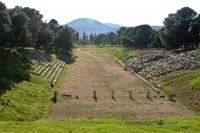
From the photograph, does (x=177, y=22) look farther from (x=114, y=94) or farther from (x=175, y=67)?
(x=114, y=94)

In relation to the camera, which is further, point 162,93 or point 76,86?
point 76,86

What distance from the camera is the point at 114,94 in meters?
50.7

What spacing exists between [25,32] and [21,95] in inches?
1231

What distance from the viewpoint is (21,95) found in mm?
42406

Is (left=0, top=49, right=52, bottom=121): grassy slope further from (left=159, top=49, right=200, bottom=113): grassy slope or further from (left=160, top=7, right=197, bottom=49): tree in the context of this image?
(left=160, top=7, right=197, bottom=49): tree

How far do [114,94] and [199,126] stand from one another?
21174 millimetres

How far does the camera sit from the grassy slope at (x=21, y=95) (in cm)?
3553

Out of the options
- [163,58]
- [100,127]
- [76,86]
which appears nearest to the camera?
[100,127]

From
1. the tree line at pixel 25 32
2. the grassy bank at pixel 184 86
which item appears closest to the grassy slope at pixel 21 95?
the tree line at pixel 25 32

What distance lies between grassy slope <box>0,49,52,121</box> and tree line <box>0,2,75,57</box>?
246 inches

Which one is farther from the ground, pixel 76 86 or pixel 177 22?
pixel 177 22

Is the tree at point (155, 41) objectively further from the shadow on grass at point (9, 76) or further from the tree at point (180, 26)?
→ the shadow on grass at point (9, 76)

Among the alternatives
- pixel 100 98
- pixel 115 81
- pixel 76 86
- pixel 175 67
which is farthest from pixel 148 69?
pixel 100 98

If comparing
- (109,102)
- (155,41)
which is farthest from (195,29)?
(109,102)
